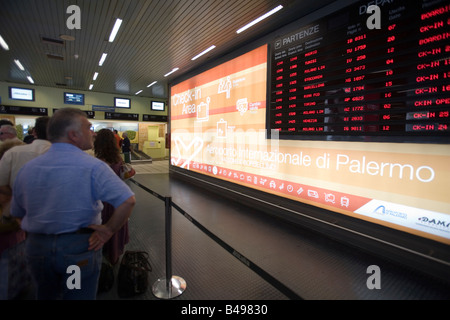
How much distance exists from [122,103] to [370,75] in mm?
12813

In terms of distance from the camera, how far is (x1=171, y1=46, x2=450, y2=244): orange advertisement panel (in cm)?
280

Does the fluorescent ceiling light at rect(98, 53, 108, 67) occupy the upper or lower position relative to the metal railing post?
upper

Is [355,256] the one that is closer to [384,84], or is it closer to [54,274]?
[384,84]

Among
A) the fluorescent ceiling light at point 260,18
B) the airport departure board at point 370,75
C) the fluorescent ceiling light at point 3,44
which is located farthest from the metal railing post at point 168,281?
the fluorescent ceiling light at point 3,44

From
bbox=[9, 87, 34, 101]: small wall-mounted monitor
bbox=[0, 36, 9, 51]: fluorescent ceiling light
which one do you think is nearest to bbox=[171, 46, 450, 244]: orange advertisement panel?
bbox=[0, 36, 9, 51]: fluorescent ceiling light

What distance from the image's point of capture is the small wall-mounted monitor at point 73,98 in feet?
39.2

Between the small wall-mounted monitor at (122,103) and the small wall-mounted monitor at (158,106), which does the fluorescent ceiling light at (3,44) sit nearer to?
the small wall-mounted monitor at (122,103)

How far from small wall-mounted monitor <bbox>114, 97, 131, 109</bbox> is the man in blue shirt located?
13.0 metres

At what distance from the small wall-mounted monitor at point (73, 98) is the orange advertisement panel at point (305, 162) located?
Result: 24.4 ft

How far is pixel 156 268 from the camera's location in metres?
2.86

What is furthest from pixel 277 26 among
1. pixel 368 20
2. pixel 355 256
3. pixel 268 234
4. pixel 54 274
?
pixel 54 274

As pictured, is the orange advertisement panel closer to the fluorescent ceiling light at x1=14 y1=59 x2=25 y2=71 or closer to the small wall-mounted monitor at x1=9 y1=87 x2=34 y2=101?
the fluorescent ceiling light at x1=14 y1=59 x2=25 y2=71

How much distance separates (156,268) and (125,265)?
524 millimetres

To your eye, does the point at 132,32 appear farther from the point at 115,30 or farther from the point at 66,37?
the point at 66,37
